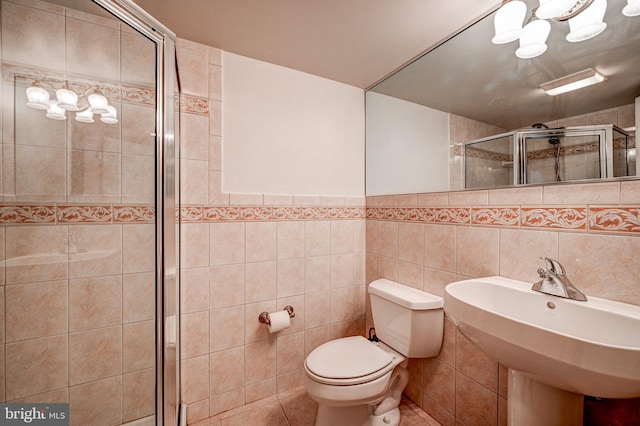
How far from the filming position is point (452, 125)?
1.49 meters

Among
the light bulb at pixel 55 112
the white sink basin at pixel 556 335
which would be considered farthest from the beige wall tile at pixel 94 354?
the white sink basin at pixel 556 335

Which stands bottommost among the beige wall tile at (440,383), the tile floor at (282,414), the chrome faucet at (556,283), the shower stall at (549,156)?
the tile floor at (282,414)

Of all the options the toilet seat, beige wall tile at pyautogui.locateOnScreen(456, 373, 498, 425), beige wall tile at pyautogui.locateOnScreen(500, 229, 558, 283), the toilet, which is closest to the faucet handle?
→ beige wall tile at pyautogui.locateOnScreen(500, 229, 558, 283)

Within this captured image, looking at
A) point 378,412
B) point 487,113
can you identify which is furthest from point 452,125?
point 378,412

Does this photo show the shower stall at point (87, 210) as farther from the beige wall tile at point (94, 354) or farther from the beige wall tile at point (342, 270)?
the beige wall tile at point (342, 270)

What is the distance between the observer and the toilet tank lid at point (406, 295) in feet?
4.44

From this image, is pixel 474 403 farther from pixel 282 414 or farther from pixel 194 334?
pixel 194 334

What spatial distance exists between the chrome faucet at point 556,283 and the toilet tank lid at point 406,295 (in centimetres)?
50

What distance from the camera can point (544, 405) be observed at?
0.86 metres

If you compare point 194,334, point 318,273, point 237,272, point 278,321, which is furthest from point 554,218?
point 194,334

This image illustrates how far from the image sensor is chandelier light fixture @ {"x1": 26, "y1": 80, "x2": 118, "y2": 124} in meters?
0.91

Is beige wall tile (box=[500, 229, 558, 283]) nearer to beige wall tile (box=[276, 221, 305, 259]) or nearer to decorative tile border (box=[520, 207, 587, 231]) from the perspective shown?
decorative tile border (box=[520, 207, 587, 231])

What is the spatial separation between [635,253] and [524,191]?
0.37 m

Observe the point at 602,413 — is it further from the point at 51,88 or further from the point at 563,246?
the point at 51,88
